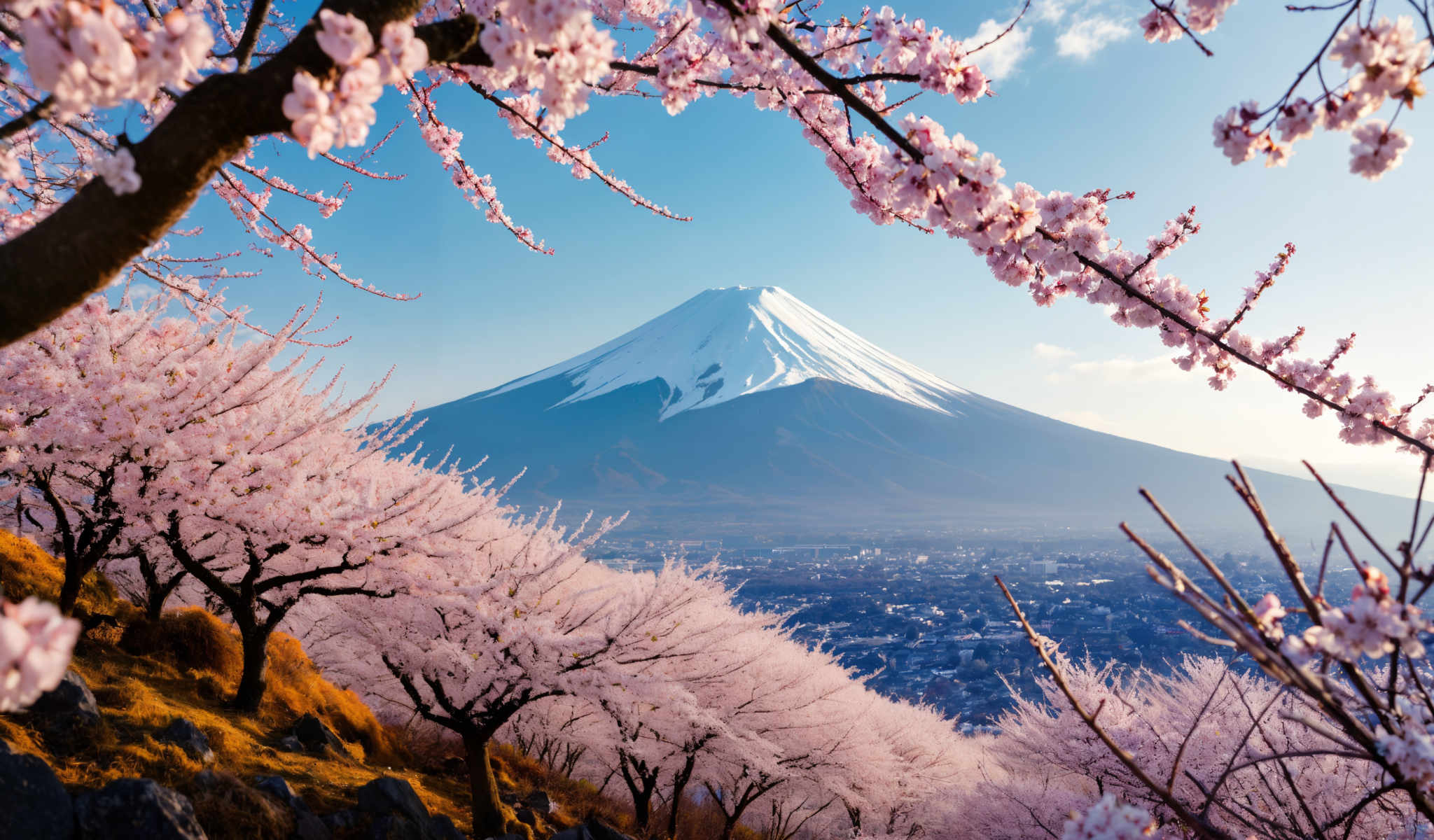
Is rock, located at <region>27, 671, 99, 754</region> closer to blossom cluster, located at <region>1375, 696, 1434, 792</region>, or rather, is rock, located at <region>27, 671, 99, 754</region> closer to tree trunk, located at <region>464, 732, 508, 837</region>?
tree trunk, located at <region>464, 732, 508, 837</region>

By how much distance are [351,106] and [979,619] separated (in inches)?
2870

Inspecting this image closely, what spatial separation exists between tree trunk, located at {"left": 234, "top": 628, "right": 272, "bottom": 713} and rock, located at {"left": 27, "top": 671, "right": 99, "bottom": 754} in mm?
2430

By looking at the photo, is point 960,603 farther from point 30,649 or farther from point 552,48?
point 30,649

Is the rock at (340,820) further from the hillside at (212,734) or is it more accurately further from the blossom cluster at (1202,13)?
the blossom cluster at (1202,13)

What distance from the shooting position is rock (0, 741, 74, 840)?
4.12m

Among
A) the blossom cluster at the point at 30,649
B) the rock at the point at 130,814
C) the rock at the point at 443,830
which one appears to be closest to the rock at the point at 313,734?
the rock at the point at 443,830

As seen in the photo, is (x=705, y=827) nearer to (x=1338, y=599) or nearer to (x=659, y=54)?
(x=659, y=54)

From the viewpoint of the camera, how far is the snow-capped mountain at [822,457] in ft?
535

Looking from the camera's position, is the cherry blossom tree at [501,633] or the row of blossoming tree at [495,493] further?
the cherry blossom tree at [501,633]

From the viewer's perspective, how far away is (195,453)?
21.6 feet

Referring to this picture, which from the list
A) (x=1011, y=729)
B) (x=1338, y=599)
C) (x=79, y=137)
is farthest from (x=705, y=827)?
(x=1338, y=599)

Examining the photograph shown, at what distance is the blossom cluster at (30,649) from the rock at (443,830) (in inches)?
278

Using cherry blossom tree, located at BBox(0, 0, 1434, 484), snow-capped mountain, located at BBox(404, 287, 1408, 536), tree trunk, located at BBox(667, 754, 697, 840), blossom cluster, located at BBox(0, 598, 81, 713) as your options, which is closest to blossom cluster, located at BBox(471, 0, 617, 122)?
cherry blossom tree, located at BBox(0, 0, 1434, 484)

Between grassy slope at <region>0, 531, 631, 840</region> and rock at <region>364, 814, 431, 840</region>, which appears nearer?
grassy slope at <region>0, 531, 631, 840</region>
